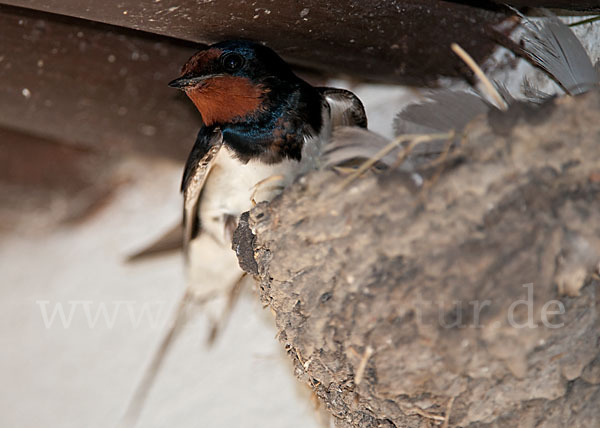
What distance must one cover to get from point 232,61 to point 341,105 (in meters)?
0.33

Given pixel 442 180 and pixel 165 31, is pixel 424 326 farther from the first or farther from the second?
pixel 165 31

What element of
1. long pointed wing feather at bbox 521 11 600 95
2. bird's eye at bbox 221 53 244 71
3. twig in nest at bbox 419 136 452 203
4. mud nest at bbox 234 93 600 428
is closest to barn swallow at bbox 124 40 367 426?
bird's eye at bbox 221 53 244 71

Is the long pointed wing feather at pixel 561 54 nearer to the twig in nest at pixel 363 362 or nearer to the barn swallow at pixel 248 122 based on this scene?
the barn swallow at pixel 248 122

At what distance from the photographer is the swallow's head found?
163cm

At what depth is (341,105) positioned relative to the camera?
1824 mm

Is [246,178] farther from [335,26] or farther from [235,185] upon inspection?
[335,26]

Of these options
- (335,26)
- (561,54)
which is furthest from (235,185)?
(561,54)

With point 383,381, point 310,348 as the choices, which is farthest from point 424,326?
point 310,348

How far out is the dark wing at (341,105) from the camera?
1819 mm

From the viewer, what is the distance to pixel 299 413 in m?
2.19

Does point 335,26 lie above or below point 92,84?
above

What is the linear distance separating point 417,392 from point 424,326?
6.2 inches

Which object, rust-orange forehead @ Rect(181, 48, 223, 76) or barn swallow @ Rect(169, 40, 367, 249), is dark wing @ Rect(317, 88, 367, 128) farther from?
rust-orange forehead @ Rect(181, 48, 223, 76)

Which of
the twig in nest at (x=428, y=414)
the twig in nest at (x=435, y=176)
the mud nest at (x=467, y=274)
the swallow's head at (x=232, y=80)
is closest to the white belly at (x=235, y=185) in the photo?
the swallow's head at (x=232, y=80)
